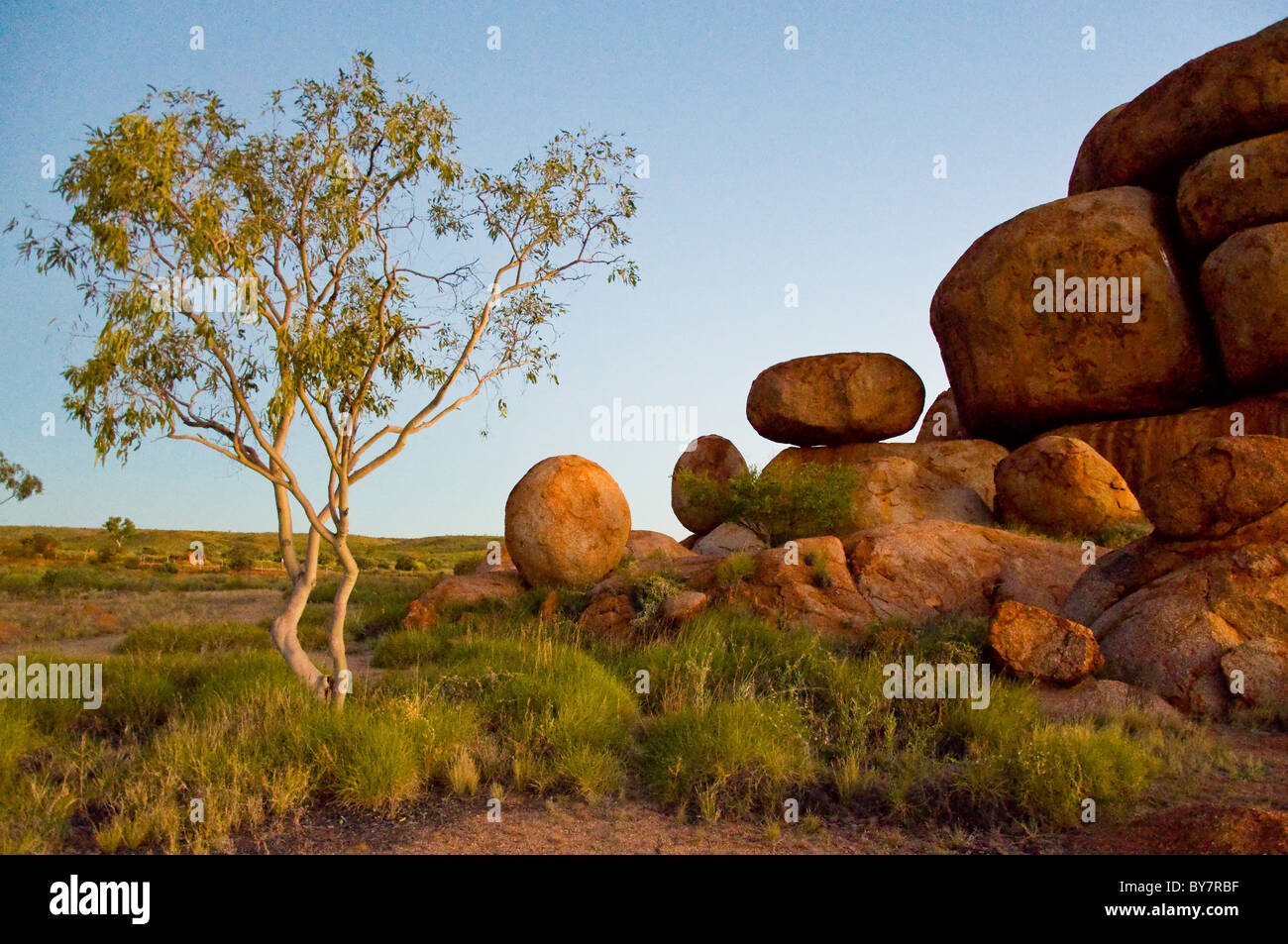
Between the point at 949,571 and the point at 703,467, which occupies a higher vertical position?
the point at 703,467

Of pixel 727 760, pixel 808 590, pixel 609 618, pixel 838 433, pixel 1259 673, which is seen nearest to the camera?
pixel 727 760

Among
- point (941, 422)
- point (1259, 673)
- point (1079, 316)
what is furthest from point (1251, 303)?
point (1259, 673)

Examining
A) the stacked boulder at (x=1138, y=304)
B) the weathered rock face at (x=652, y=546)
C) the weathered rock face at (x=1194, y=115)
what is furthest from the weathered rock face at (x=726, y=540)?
the weathered rock face at (x=1194, y=115)

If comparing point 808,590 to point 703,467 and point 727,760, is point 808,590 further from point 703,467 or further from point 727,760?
point 703,467

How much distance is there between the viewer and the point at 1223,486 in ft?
37.8

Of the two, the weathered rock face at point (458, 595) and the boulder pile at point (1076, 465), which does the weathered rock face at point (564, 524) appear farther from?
the weathered rock face at point (458, 595)

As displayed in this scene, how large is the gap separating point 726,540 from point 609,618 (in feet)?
32.2

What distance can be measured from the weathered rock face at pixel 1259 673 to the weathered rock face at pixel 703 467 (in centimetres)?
1733

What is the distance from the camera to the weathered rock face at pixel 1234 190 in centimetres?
2088

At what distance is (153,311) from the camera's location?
27.7ft

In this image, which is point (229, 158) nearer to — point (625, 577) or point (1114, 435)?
point (625, 577)

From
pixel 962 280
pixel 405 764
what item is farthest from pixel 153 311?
pixel 962 280

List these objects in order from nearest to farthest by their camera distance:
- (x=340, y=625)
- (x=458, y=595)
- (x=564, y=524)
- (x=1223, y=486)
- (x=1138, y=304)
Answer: (x=340, y=625)
(x=1223, y=486)
(x=458, y=595)
(x=564, y=524)
(x=1138, y=304)
